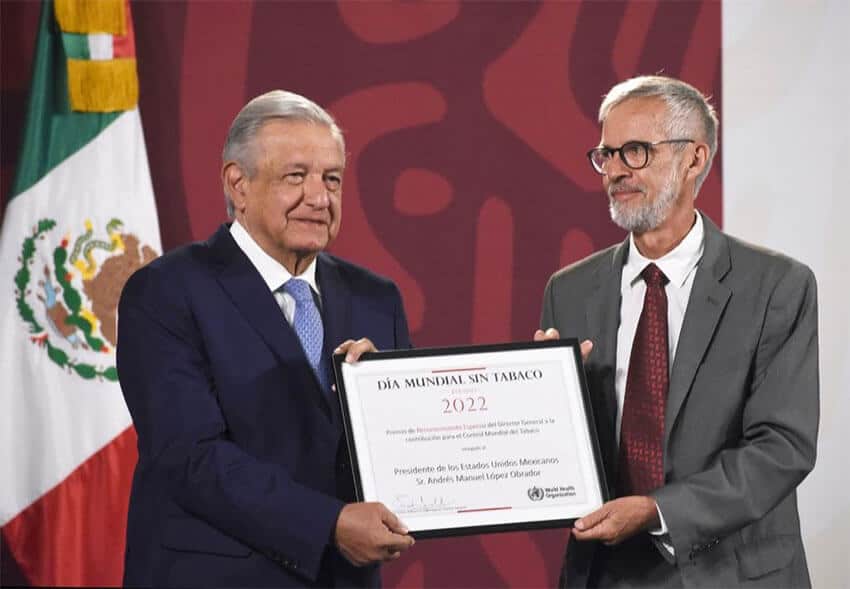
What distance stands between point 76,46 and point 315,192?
75.9 inches

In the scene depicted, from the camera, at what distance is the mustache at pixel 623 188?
7.85 feet

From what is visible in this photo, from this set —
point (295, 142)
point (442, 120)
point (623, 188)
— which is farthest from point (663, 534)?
point (442, 120)

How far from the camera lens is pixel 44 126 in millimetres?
3902

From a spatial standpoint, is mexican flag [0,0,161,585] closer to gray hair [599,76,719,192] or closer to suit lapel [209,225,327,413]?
suit lapel [209,225,327,413]

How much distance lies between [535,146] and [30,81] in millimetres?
1831

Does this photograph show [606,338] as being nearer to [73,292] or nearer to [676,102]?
[676,102]

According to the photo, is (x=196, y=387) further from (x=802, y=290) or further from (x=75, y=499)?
(x=75, y=499)

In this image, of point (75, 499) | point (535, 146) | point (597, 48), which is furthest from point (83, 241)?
point (597, 48)

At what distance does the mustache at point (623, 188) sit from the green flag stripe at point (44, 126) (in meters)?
2.09

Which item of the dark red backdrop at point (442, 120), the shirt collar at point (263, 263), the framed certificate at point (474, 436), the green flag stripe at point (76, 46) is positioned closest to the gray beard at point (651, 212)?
the framed certificate at point (474, 436)

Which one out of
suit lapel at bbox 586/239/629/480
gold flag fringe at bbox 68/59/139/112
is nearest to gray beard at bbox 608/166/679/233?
suit lapel at bbox 586/239/629/480

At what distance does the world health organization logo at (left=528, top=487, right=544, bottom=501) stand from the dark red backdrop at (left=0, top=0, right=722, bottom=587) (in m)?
2.02

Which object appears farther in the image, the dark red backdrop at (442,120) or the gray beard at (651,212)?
the dark red backdrop at (442,120)
